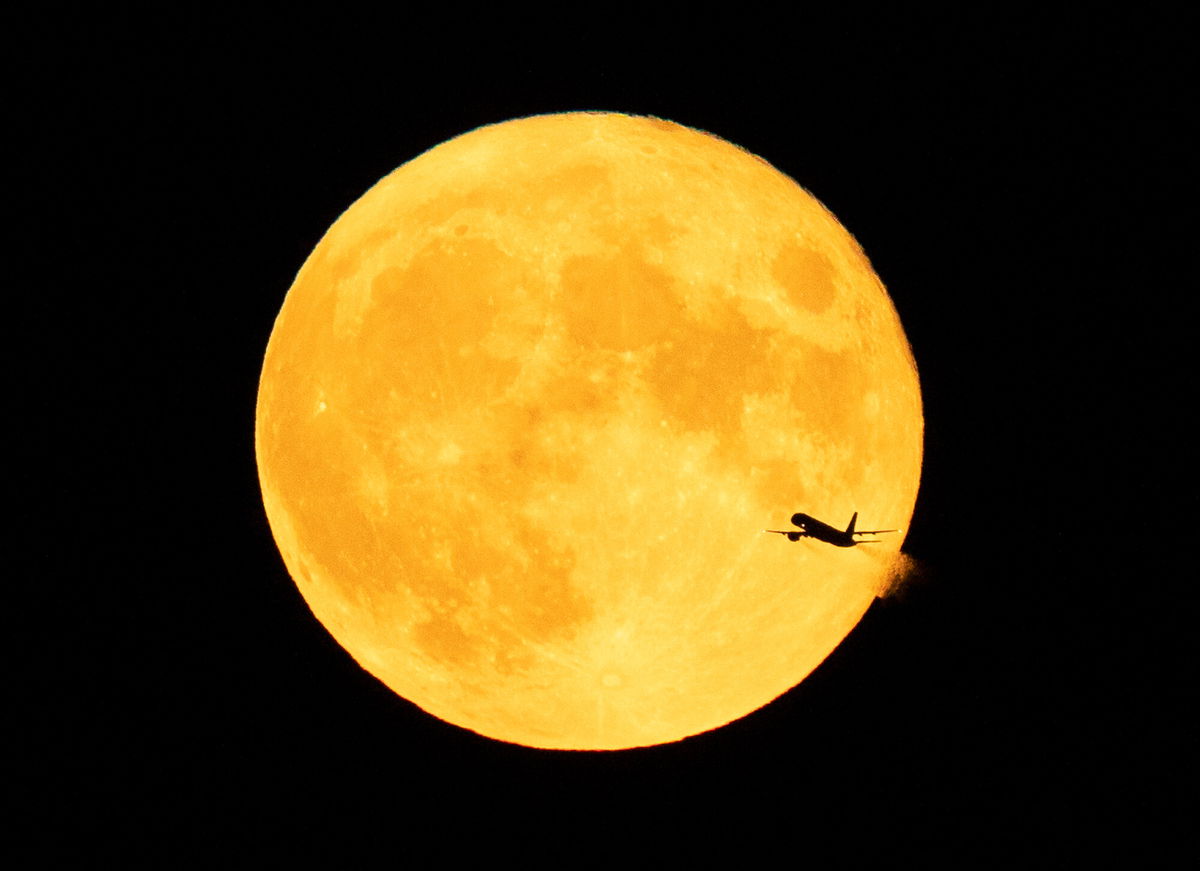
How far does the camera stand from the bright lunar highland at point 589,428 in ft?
16.9

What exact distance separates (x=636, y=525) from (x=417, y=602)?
178cm

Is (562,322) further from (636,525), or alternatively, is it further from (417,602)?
(417,602)

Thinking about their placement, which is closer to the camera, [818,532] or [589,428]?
[589,428]

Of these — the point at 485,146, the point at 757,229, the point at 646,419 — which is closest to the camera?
the point at 646,419

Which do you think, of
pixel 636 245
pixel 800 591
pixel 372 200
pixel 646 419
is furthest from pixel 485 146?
pixel 800 591

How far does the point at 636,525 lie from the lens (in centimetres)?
509

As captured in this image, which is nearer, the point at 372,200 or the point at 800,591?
the point at 800,591

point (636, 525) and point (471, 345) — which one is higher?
point (471, 345)

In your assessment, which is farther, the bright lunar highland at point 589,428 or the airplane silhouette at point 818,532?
the airplane silhouette at point 818,532

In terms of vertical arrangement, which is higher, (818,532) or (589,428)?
(589,428)

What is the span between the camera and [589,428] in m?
5.10

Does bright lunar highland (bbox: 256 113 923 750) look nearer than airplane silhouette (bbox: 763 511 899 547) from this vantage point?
Yes

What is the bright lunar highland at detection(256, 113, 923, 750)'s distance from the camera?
16.9 ft

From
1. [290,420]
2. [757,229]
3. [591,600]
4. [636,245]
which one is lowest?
[591,600]
